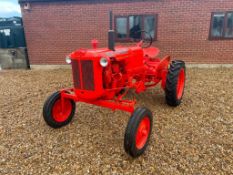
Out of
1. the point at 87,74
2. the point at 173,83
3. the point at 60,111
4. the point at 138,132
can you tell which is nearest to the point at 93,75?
the point at 87,74

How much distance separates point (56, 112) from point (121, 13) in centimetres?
511

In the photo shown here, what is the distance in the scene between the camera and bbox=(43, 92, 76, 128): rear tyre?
2.91 metres

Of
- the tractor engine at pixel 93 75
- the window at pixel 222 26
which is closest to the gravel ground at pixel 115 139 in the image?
the tractor engine at pixel 93 75

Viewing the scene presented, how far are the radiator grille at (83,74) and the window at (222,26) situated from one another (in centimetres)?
603

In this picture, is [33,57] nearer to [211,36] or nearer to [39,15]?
[39,15]

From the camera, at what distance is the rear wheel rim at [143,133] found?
8.12 feet

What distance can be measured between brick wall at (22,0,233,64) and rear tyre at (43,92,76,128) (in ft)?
15.2

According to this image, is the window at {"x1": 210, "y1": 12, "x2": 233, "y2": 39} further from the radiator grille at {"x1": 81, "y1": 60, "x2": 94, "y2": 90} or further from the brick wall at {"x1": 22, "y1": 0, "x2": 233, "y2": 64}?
the radiator grille at {"x1": 81, "y1": 60, "x2": 94, "y2": 90}

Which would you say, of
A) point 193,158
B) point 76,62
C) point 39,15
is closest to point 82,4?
point 39,15

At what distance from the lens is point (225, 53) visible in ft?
23.3

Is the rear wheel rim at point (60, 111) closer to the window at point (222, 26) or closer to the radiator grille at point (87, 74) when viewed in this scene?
the radiator grille at point (87, 74)

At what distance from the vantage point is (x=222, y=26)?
6.87 metres

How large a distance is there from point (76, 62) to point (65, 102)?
85 cm

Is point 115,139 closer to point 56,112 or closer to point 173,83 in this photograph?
point 56,112
